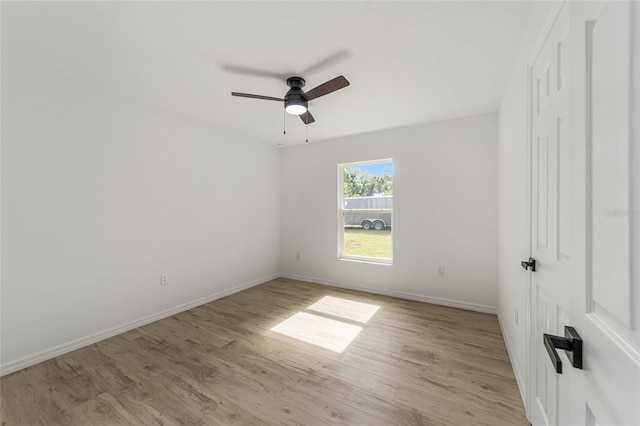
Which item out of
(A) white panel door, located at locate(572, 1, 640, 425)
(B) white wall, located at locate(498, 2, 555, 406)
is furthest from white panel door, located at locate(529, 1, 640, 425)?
(B) white wall, located at locate(498, 2, 555, 406)

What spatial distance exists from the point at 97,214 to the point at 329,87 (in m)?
2.61

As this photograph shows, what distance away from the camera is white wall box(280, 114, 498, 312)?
3195mm

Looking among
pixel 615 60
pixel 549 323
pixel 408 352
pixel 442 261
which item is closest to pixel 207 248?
pixel 408 352

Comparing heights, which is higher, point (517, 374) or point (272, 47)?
point (272, 47)

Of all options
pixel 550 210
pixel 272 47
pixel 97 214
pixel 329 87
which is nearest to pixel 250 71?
pixel 272 47

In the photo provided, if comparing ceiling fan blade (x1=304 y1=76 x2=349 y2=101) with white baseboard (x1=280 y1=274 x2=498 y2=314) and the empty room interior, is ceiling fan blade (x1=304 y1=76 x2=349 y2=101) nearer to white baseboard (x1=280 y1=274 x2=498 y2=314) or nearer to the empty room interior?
the empty room interior

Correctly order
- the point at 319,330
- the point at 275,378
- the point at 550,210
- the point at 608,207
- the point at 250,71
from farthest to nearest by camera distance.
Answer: the point at 319,330 < the point at 250,71 < the point at 275,378 < the point at 550,210 < the point at 608,207

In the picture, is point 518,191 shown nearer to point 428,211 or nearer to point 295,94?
point 428,211

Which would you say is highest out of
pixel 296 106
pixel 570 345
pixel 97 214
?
pixel 296 106

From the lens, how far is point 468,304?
10.8ft

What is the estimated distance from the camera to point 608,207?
1.69 feet

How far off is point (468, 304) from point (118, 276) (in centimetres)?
421

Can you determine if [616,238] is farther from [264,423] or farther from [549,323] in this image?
[264,423]

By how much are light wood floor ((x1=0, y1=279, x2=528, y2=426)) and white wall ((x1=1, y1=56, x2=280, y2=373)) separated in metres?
0.32
